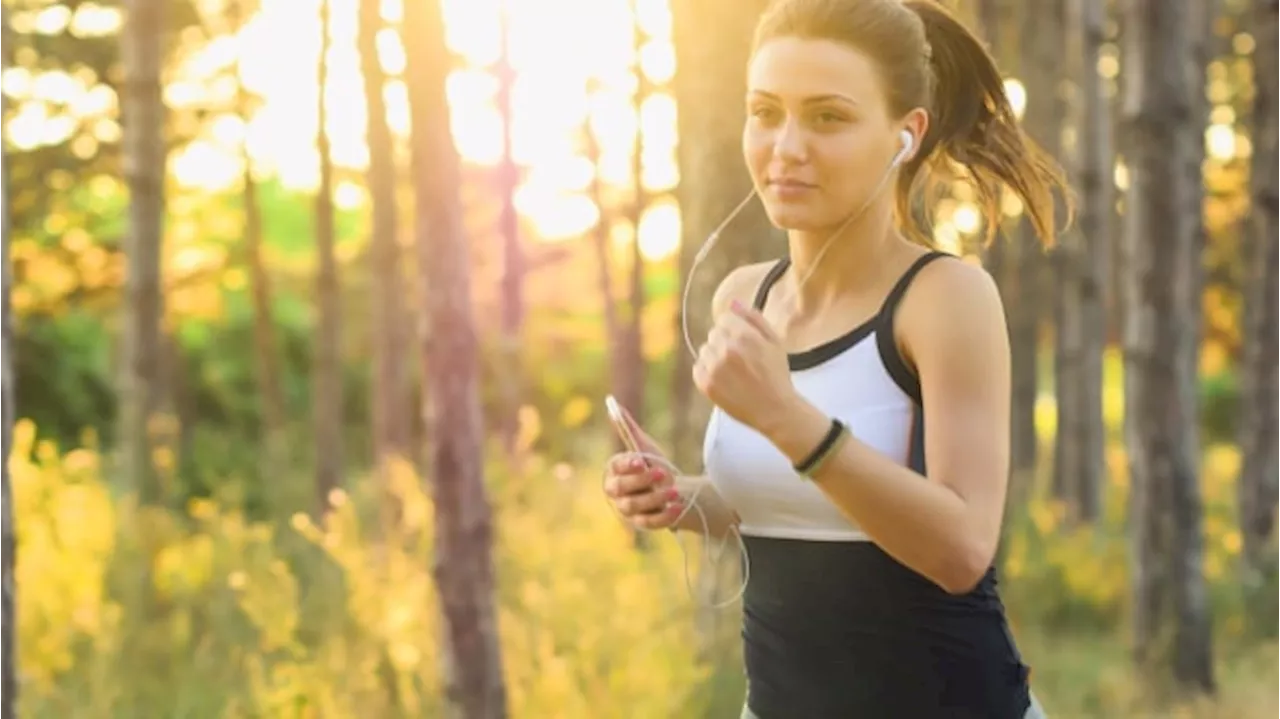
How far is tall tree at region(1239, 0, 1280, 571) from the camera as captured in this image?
10.6 meters

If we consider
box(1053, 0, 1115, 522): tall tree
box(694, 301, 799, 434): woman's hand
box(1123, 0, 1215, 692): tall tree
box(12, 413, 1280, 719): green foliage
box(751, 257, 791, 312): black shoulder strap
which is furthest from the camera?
box(1053, 0, 1115, 522): tall tree

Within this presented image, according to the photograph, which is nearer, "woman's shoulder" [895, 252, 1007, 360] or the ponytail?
"woman's shoulder" [895, 252, 1007, 360]

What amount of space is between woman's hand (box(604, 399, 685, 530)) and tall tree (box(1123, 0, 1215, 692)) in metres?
5.27

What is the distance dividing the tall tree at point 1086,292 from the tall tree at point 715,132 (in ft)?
21.5

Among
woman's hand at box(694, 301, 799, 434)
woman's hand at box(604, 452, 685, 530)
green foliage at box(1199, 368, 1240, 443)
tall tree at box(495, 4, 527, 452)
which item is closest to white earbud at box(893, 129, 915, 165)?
woman's hand at box(694, 301, 799, 434)

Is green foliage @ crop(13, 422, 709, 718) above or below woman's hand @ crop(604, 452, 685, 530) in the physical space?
below

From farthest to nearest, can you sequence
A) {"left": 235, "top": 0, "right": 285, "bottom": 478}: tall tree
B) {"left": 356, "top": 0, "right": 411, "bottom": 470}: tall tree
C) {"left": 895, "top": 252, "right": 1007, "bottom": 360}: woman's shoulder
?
1. {"left": 235, "top": 0, "right": 285, "bottom": 478}: tall tree
2. {"left": 356, "top": 0, "right": 411, "bottom": 470}: tall tree
3. {"left": 895, "top": 252, "right": 1007, "bottom": 360}: woman's shoulder

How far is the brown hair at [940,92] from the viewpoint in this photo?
2.51 m

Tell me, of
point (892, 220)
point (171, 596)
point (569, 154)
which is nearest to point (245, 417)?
point (569, 154)

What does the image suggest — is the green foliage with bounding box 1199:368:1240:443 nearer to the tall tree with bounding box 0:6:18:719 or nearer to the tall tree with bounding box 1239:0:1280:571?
the tall tree with bounding box 1239:0:1280:571

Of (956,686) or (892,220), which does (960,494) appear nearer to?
(956,686)

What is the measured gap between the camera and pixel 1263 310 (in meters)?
11.0

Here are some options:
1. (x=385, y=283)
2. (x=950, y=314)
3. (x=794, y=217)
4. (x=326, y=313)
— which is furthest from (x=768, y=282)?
(x=385, y=283)

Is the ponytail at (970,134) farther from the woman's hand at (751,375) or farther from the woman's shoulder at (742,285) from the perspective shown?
the woman's hand at (751,375)
